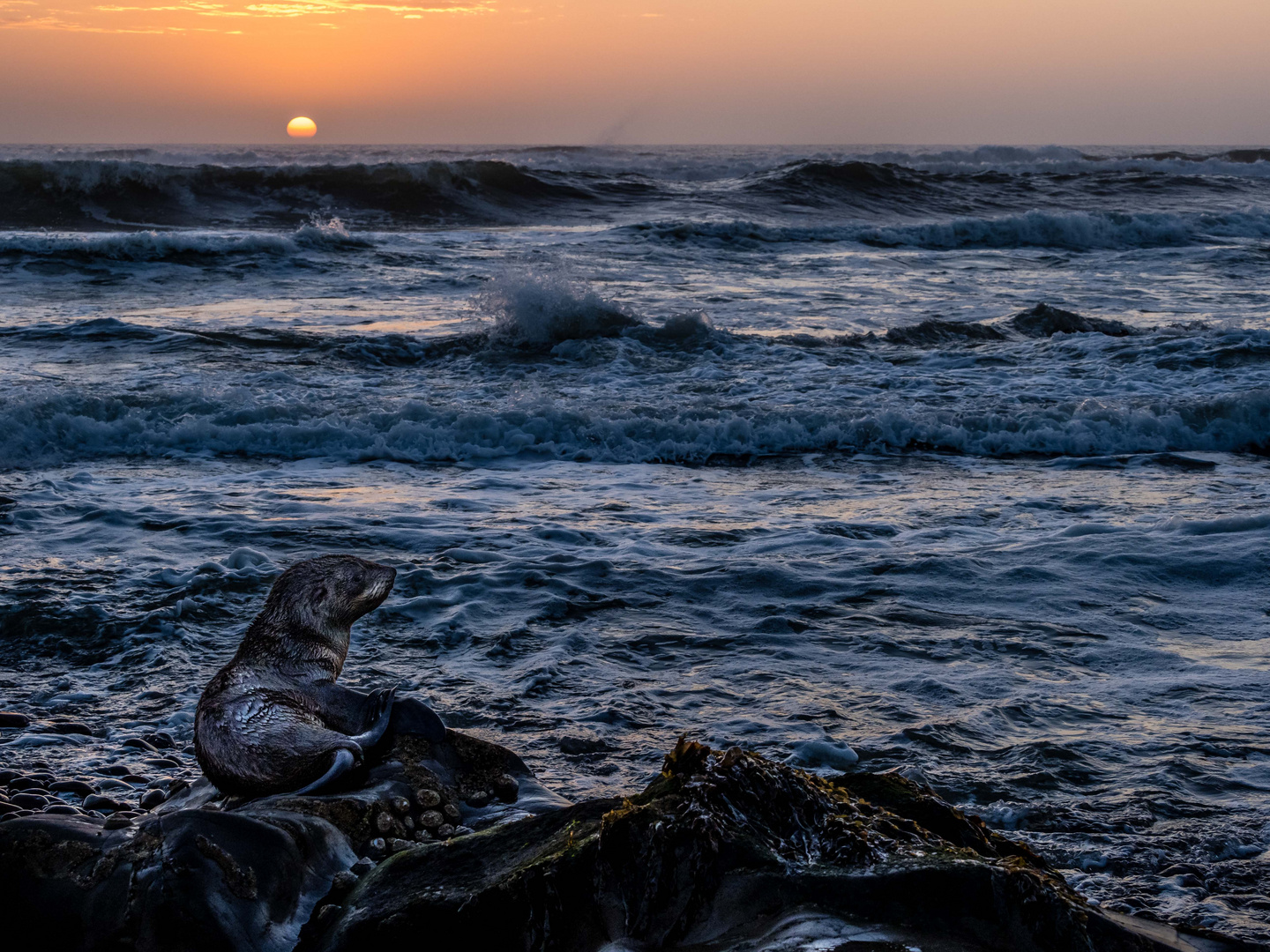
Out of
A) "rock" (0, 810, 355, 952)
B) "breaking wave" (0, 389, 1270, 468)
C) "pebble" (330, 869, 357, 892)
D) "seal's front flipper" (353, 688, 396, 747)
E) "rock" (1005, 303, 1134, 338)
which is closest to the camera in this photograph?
"rock" (0, 810, 355, 952)

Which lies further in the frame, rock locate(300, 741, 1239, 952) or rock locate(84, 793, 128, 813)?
rock locate(84, 793, 128, 813)

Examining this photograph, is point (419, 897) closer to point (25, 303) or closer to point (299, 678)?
point (299, 678)

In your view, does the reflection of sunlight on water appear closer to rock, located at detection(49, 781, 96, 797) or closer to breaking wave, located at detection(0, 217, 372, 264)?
rock, located at detection(49, 781, 96, 797)

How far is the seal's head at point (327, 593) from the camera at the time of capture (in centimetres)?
349

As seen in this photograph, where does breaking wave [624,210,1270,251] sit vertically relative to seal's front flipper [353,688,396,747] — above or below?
above

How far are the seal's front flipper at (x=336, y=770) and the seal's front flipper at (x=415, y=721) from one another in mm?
209

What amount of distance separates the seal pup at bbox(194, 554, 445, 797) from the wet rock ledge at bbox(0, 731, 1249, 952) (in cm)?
21

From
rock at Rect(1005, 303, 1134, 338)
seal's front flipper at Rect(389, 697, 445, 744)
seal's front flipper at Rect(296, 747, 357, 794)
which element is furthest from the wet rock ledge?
rock at Rect(1005, 303, 1134, 338)

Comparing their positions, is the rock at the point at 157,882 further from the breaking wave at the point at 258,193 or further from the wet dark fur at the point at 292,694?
the breaking wave at the point at 258,193

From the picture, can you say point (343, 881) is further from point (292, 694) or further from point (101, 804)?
point (101, 804)

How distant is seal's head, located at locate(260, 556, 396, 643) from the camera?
11.4 ft

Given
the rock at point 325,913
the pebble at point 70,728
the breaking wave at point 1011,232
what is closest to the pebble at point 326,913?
the rock at point 325,913

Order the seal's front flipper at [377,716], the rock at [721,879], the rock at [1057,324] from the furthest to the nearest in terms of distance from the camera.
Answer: the rock at [1057,324] → the seal's front flipper at [377,716] → the rock at [721,879]

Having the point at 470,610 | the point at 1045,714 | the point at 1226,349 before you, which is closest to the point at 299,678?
the point at 470,610
